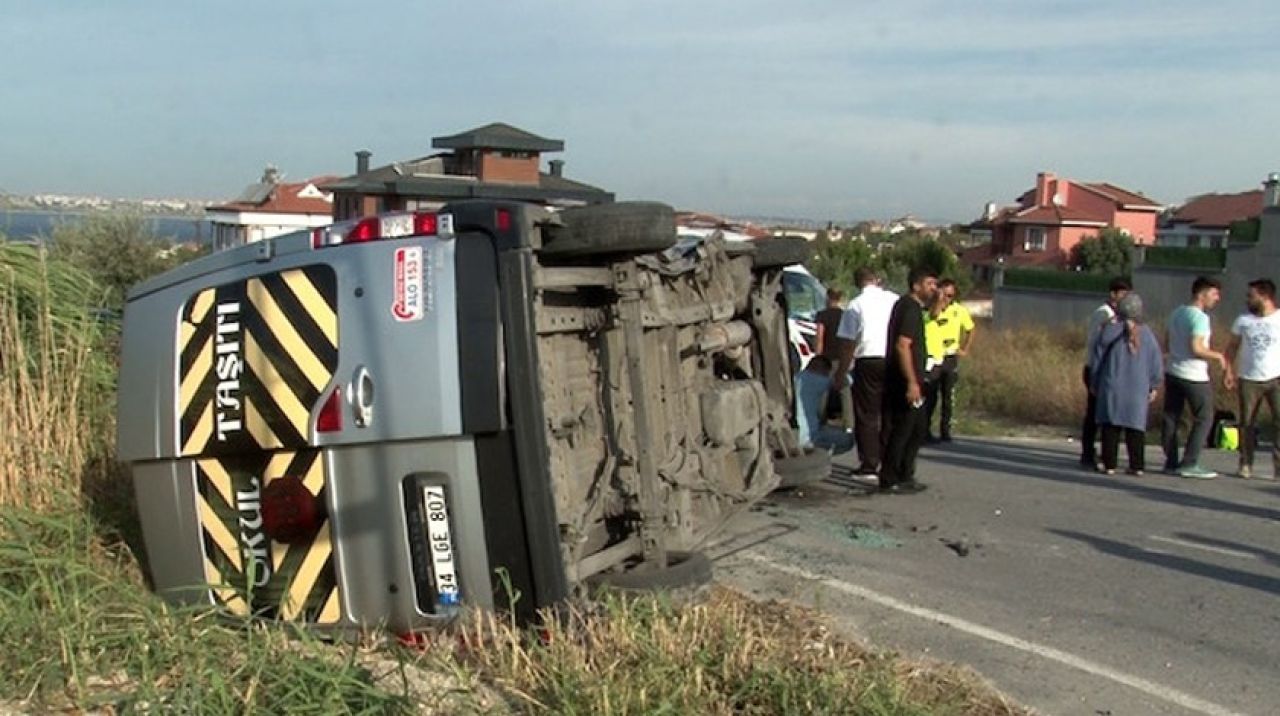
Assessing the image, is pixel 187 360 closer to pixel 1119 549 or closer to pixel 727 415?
pixel 727 415

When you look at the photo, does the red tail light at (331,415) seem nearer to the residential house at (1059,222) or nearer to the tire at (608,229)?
the tire at (608,229)

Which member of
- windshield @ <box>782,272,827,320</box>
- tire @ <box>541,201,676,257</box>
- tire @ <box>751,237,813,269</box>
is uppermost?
tire @ <box>541,201,676,257</box>

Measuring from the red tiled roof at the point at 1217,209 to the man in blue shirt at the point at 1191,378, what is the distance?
74099 millimetres

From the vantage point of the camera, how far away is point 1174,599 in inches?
281

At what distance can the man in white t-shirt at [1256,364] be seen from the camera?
1092 centimetres

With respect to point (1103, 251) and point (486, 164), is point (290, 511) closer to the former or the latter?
point (486, 164)

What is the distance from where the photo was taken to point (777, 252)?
8164 millimetres

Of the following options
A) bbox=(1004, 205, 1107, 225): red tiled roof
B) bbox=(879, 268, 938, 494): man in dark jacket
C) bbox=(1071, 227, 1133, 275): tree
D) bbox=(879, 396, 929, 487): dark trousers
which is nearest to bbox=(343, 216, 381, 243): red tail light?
bbox=(879, 268, 938, 494): man in dark jacket

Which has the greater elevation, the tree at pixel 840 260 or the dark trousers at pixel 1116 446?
the tree at pixel 840 260

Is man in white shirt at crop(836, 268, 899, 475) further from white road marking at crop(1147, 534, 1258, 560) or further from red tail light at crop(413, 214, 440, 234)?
red tail light at crop(413, 214, 440, 234)

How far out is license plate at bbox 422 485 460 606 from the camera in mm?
5035

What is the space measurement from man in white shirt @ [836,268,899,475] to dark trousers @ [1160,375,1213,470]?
2.66 m

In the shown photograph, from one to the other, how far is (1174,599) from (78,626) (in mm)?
5455

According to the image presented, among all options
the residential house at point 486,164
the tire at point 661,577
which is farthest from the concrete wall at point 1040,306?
the tire at point 661,577
